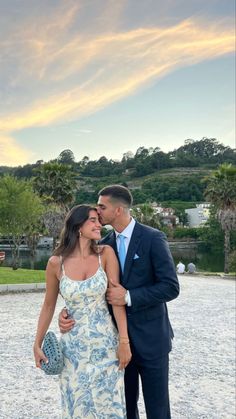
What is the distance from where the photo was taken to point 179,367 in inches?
274

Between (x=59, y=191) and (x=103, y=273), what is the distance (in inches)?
1282

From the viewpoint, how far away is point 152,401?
3398 millimetres

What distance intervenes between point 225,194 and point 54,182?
1294 cm

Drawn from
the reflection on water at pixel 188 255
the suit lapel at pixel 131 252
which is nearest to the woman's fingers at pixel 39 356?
the suit lapel at pixel 131 252

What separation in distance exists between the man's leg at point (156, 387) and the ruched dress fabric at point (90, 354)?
0.26 m

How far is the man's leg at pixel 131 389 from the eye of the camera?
3.50m

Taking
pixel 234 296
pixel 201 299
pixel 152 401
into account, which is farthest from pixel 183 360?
pixel 234 296

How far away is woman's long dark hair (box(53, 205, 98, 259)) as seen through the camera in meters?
3.15

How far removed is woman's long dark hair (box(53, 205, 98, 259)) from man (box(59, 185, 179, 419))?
135mm

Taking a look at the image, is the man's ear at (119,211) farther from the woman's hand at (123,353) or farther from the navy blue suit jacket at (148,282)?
the woman's hand at (123,353)

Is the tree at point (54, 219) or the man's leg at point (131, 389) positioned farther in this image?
the tree at point (54, 219)

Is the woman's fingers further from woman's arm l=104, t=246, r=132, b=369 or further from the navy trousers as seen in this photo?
the navy trousers

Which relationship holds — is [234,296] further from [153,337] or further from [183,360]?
[153,337]

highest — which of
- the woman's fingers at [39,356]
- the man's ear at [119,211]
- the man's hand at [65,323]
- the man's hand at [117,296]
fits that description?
the man's ear at [119,211]
